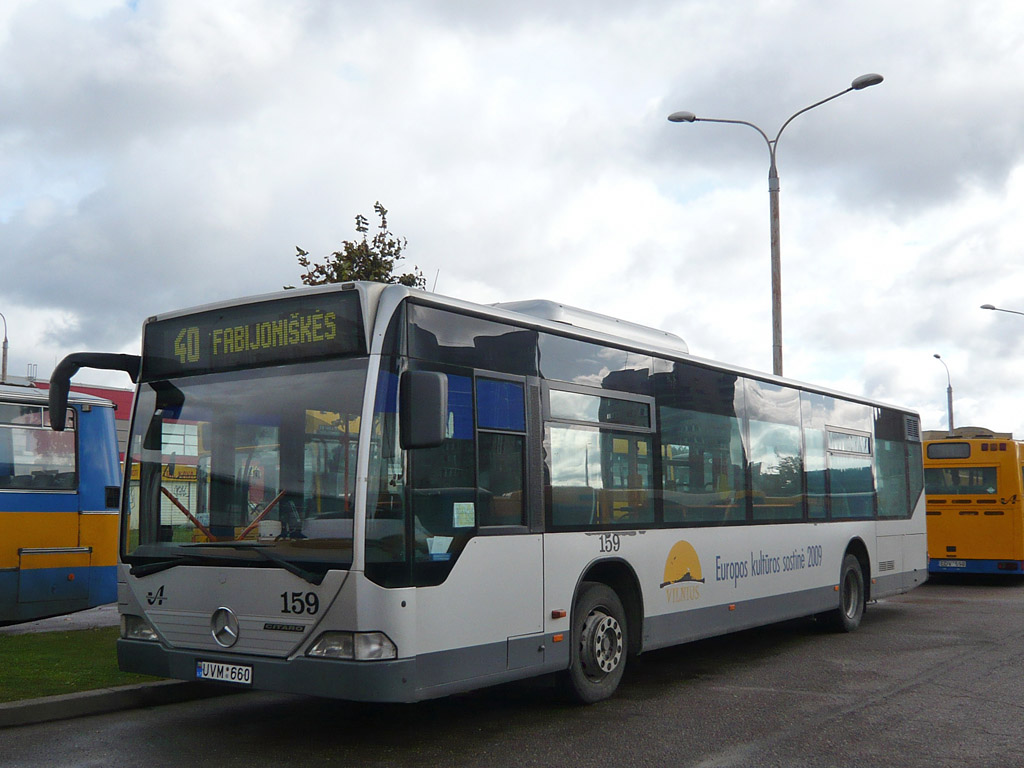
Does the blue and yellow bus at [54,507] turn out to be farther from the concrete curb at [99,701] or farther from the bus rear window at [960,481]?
the bus rear window at [960,481]

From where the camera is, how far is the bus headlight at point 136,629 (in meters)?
7.26

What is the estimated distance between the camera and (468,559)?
693 centimetres

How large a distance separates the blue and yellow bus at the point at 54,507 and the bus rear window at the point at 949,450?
1496 cm

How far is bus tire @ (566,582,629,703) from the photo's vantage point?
805 centimetres

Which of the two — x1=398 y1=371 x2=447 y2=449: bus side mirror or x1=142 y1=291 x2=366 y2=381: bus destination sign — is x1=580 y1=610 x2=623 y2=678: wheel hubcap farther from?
x1=142 y1=291 x2=366 y2=381: bus destination sign

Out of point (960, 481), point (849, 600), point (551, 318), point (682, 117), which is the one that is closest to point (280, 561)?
point (551, 318)

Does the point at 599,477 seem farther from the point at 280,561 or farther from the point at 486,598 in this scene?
the point at 280,561

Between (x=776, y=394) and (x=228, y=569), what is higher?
(x=776, y=394)

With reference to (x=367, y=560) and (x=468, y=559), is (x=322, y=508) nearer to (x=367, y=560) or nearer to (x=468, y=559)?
(x=367, y=560)

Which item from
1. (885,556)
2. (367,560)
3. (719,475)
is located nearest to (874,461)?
(885,556)

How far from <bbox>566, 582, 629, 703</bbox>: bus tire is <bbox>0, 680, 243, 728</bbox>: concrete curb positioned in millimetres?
2708

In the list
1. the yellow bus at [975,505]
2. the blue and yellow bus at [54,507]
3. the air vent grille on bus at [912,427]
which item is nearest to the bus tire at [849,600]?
the air vent grille on bus at [912,427]

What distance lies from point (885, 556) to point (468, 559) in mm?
9186

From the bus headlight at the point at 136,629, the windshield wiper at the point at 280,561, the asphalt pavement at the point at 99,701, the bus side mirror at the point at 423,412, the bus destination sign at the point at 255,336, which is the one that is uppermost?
the bus destination sign at the point at 255,336
